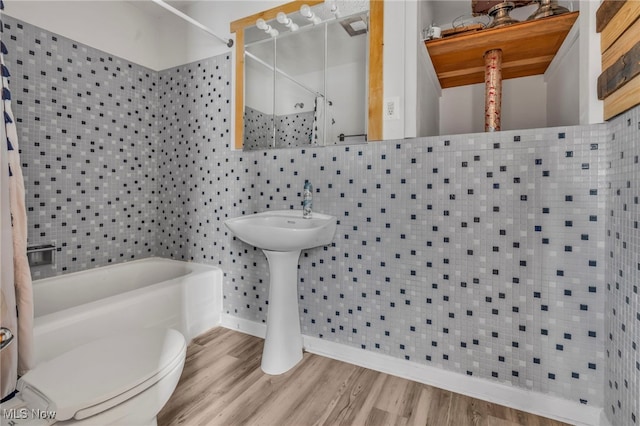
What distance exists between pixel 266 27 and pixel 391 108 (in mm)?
1034

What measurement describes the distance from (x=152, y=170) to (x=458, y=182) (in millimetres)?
2461

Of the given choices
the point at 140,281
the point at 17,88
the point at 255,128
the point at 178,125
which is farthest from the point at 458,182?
the point at 17,88

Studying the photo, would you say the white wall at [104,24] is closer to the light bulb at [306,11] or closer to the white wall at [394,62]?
the light bulb at [306,11]

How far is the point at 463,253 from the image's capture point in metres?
1.52

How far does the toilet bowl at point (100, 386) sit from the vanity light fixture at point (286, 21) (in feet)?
6.07

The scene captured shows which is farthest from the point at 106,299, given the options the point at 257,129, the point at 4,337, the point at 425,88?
the point at 425,88

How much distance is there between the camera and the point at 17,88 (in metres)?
1.81

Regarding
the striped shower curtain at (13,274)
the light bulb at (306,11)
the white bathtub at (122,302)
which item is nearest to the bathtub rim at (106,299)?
→ the white bathtub at (122,302)

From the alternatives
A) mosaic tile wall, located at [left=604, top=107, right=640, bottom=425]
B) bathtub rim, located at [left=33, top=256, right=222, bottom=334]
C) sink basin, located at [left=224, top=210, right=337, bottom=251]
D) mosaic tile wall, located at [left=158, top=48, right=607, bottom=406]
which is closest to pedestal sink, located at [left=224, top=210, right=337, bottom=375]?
sink basin, located at [left=224, top=210, right=337, bottom=251]

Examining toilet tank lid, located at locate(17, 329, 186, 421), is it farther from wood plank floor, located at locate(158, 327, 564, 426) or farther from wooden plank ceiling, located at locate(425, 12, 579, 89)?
wooden plank ceiling, located at locate(425, 12, 579, 89)

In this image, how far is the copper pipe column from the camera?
1.70 m

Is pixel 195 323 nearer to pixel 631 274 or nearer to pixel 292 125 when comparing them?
pixel 292 125
